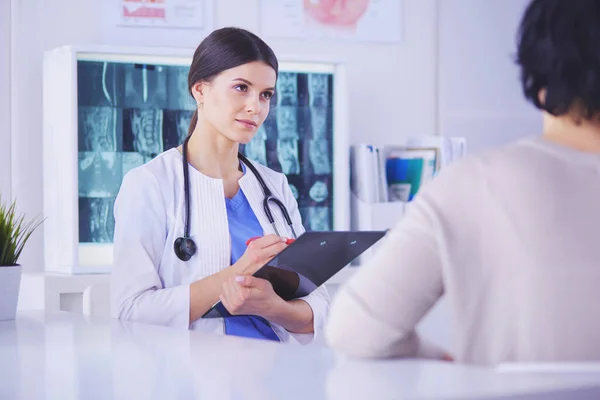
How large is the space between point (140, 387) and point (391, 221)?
115 inches

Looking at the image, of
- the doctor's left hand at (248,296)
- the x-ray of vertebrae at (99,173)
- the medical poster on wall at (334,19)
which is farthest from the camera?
the medical poster on wall at (334,19)

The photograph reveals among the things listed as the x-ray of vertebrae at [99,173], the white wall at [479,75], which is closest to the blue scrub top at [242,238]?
the x-ray of vertebrae at [99,173]

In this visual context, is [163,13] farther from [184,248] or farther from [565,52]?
[565,52]

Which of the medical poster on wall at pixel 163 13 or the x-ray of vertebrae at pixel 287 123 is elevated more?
the medical poster on wall at pixel 163 13

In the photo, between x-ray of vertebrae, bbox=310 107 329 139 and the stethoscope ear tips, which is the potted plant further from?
x-ray of vertebrae, bbox=310 107 329 139

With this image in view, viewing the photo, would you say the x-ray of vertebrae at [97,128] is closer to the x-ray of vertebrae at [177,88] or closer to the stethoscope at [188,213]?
the x-ray of vertebrae at [177,88]

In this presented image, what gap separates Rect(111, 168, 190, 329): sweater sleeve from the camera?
6.91ft

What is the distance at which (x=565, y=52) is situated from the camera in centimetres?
107

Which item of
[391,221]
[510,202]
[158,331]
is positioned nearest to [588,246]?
[510,202]

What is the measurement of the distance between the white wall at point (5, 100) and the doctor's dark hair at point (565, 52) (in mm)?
3124

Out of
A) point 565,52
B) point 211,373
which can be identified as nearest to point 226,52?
point 211,373

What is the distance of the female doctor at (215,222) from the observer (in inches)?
83.2

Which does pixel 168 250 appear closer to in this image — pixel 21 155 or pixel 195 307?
pixel 195 307

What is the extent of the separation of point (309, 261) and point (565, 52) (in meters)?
1.03
